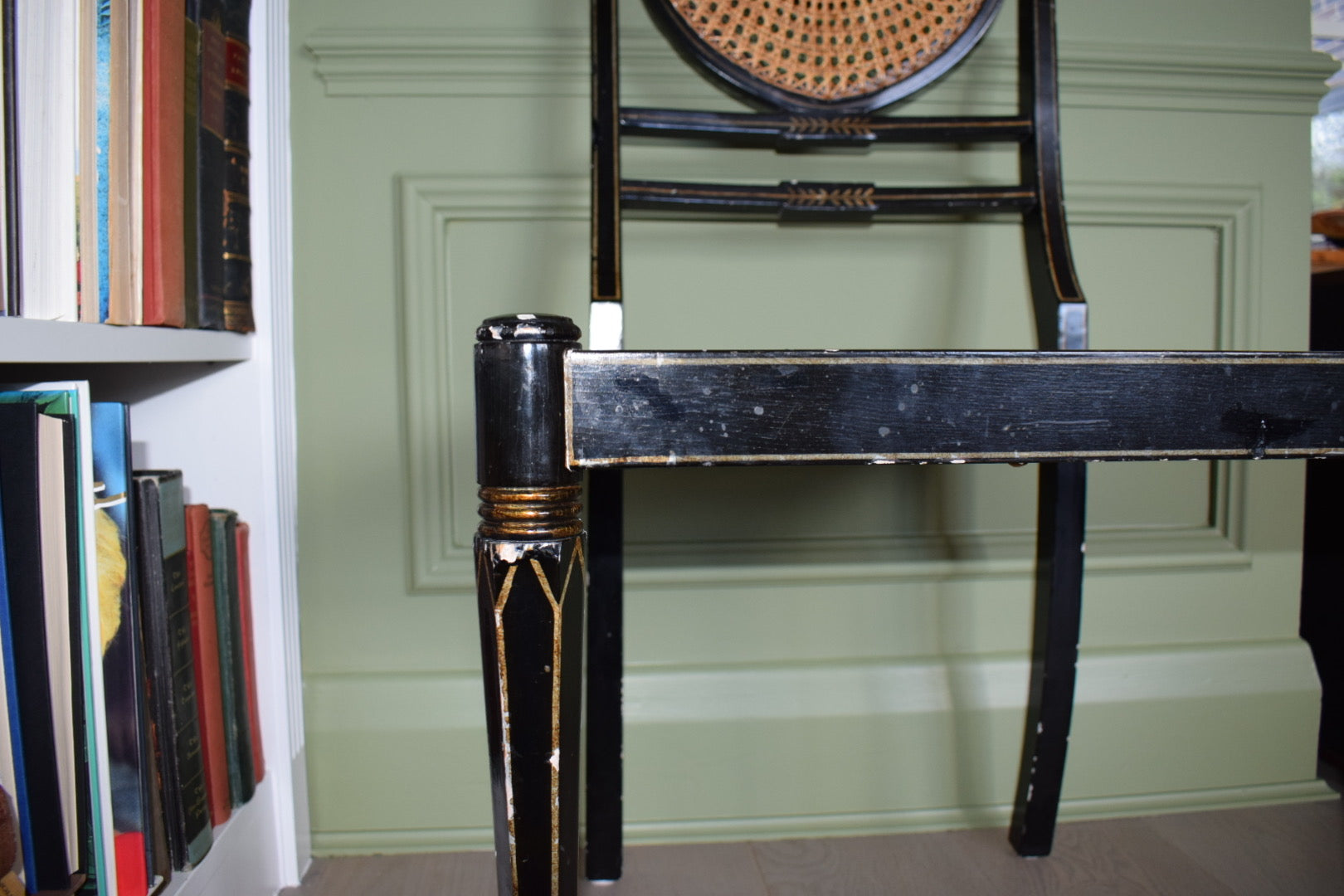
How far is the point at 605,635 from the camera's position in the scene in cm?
80

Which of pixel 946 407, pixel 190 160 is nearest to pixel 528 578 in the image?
pixel 946 407

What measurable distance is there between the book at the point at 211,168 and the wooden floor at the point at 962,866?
1.79 ft

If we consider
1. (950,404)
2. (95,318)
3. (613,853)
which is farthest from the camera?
(613,853)

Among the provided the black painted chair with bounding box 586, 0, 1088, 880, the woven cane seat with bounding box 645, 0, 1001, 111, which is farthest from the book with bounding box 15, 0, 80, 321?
the woven cane seat with bounding box 645, 0, 1001, 111

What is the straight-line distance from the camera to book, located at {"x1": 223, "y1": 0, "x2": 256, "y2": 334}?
2.49 ft

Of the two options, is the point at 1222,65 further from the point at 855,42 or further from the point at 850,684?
the point at 850,684

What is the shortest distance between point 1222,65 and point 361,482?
101 cm

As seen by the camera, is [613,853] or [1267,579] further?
[1267,579]

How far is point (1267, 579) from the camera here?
3.48ft

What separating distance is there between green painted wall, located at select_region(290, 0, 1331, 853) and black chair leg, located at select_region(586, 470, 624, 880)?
156 mm

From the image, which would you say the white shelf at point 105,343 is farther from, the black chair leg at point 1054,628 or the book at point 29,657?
the black chair leg at point 1054,628

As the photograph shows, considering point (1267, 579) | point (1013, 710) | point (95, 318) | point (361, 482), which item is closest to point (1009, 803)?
point (1013, 710)

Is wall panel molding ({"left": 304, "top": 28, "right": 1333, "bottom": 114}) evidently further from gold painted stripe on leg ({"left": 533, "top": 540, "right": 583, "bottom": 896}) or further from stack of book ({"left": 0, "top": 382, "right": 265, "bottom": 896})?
gold painted stripe on leg ({"left": 533, "top": 540, "right": 583, "bottom": 896})

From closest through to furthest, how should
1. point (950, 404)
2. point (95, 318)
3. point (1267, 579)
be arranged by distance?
point (950, 404) < point (95, 318) < point (1267, 579)
